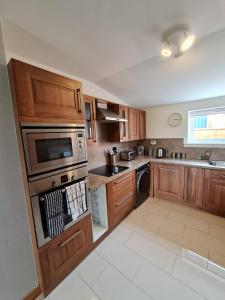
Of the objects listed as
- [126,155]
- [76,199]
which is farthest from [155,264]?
[126,155]

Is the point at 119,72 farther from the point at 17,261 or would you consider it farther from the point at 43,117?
the point at 17,261

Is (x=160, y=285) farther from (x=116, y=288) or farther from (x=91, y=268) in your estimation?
(x=91, y=268)

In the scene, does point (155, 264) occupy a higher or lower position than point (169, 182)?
lower

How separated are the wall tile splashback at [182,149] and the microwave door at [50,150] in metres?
2.53

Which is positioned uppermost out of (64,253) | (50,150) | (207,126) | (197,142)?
(207,126)

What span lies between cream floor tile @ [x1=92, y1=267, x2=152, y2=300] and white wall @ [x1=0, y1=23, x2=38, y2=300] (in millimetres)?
677

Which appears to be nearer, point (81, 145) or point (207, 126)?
point (81, 145)

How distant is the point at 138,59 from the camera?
1.72 metres

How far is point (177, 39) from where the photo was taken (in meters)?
1.31

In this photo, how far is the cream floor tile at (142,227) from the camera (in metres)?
2.05

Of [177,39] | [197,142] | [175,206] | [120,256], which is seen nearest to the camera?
[177,39]

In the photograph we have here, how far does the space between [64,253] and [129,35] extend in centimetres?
230

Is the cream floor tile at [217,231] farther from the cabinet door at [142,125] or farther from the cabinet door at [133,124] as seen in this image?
the cabinet door at [142,125]

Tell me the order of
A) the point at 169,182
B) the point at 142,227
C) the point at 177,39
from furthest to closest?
the point at 169,182, the point at 142,227, the point at 177,39
